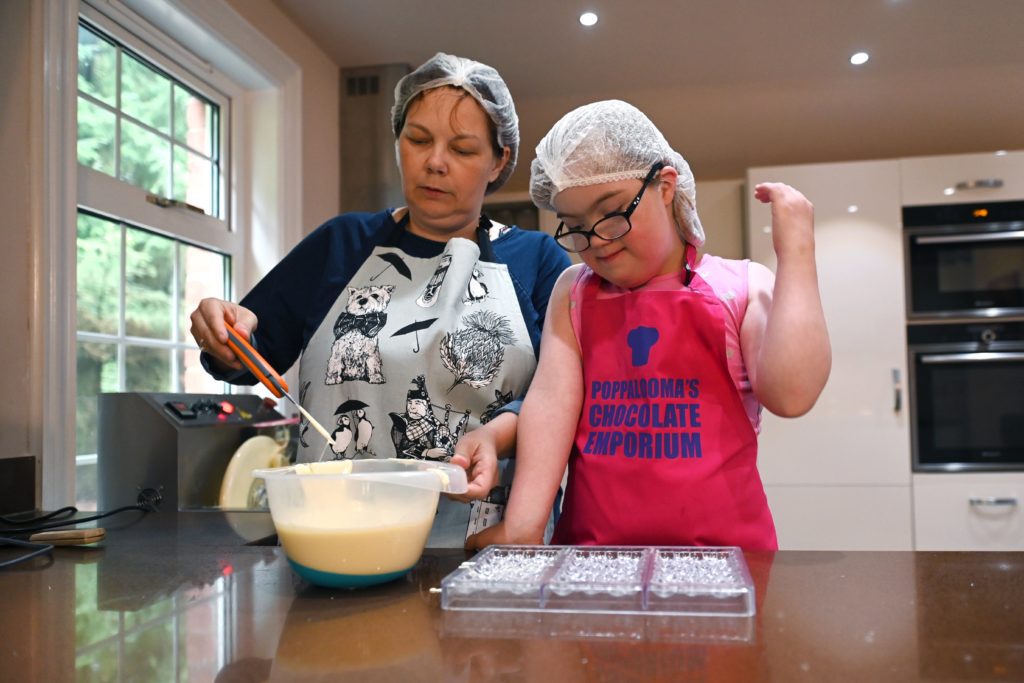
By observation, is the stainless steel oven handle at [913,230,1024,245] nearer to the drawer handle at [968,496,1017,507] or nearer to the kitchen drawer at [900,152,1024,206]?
the kitchen drawer at [900,152,1024,206]

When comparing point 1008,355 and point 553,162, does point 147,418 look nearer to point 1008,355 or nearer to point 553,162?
point 553,162

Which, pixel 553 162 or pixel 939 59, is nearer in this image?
pixel 553 162

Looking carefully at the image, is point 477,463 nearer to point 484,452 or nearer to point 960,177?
point 484,452

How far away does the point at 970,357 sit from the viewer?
3.01 metres

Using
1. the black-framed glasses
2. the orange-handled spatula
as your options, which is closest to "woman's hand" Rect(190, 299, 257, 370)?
the orange-handled spatula

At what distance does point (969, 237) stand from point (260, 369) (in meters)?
2.99

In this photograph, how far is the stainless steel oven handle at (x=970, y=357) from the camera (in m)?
3.00

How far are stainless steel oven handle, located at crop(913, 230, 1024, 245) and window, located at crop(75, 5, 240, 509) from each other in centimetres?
246

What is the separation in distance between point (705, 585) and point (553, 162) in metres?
0.49

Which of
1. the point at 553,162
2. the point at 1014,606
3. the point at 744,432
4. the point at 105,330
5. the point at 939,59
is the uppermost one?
the point at 939,59

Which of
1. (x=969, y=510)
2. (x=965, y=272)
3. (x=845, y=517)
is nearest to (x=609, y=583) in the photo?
(x=845, y=517)

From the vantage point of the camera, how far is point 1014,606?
58cm

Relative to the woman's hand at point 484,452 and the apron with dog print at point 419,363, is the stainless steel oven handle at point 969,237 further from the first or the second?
the woman's hand at point 484,452

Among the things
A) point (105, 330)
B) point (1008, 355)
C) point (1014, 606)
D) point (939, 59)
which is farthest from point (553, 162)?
point (1008, 355)
